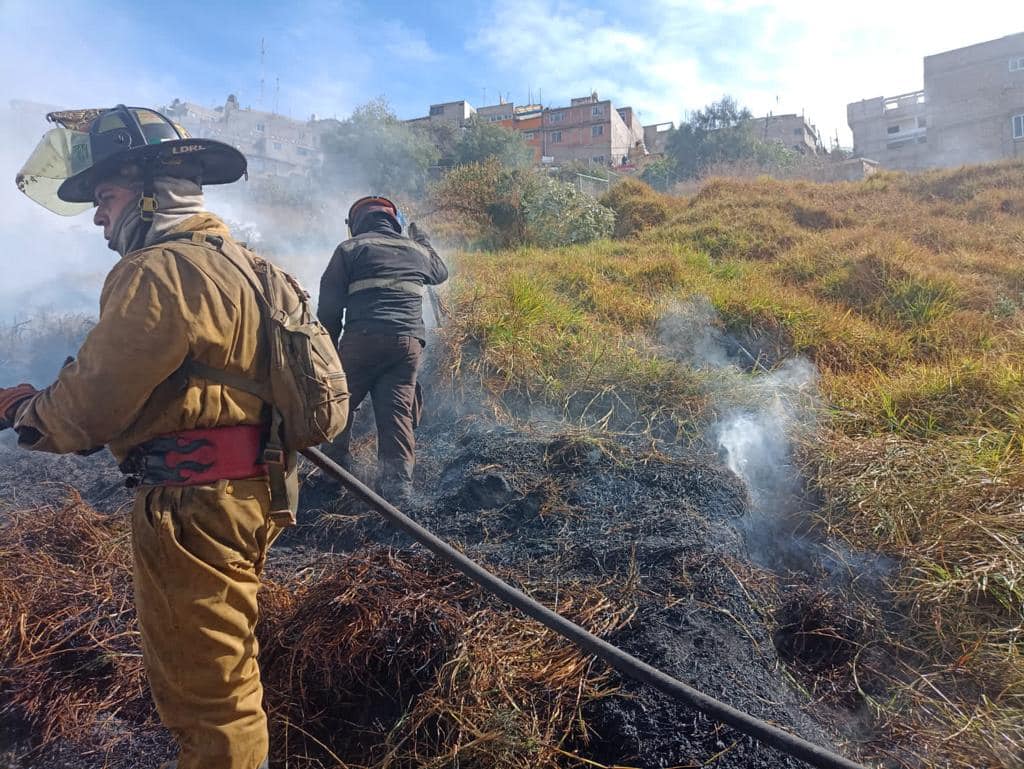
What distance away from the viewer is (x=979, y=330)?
551 cm

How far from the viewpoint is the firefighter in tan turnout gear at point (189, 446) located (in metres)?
1.64

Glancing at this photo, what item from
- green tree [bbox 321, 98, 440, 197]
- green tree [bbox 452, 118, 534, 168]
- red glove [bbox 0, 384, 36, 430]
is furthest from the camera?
green tree [bbox 452, 118, 534, 168]

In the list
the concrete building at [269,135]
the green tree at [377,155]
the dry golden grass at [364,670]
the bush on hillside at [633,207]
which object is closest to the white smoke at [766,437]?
the dry golden grass at [364,670]

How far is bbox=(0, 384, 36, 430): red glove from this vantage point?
5.81 ft

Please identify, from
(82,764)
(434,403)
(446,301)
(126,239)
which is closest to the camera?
(126,239)

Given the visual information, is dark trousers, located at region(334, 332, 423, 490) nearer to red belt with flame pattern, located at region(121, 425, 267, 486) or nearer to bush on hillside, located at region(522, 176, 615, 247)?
red belt with flame pattern, located at region(121, 425, 267, 486)

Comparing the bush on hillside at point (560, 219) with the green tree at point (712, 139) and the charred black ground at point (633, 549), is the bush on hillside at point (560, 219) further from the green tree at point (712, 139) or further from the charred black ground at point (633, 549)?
the green tree at point (712, 139)

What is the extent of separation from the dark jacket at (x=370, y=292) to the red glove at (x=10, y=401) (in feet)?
7.58

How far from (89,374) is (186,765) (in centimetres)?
109

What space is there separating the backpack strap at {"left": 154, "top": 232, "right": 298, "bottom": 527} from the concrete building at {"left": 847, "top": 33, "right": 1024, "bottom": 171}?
113 ft

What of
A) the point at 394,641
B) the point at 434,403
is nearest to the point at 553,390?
the point at 434,403

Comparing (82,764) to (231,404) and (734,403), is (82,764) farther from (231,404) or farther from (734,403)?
(734,403)

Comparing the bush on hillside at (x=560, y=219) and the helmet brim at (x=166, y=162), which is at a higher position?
the bush on hillside at (x=560, y=219)

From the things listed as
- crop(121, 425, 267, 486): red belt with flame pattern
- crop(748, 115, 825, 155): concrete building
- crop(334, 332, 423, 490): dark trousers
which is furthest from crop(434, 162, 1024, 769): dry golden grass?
crop(748, 115, 825, 155): concrete building
